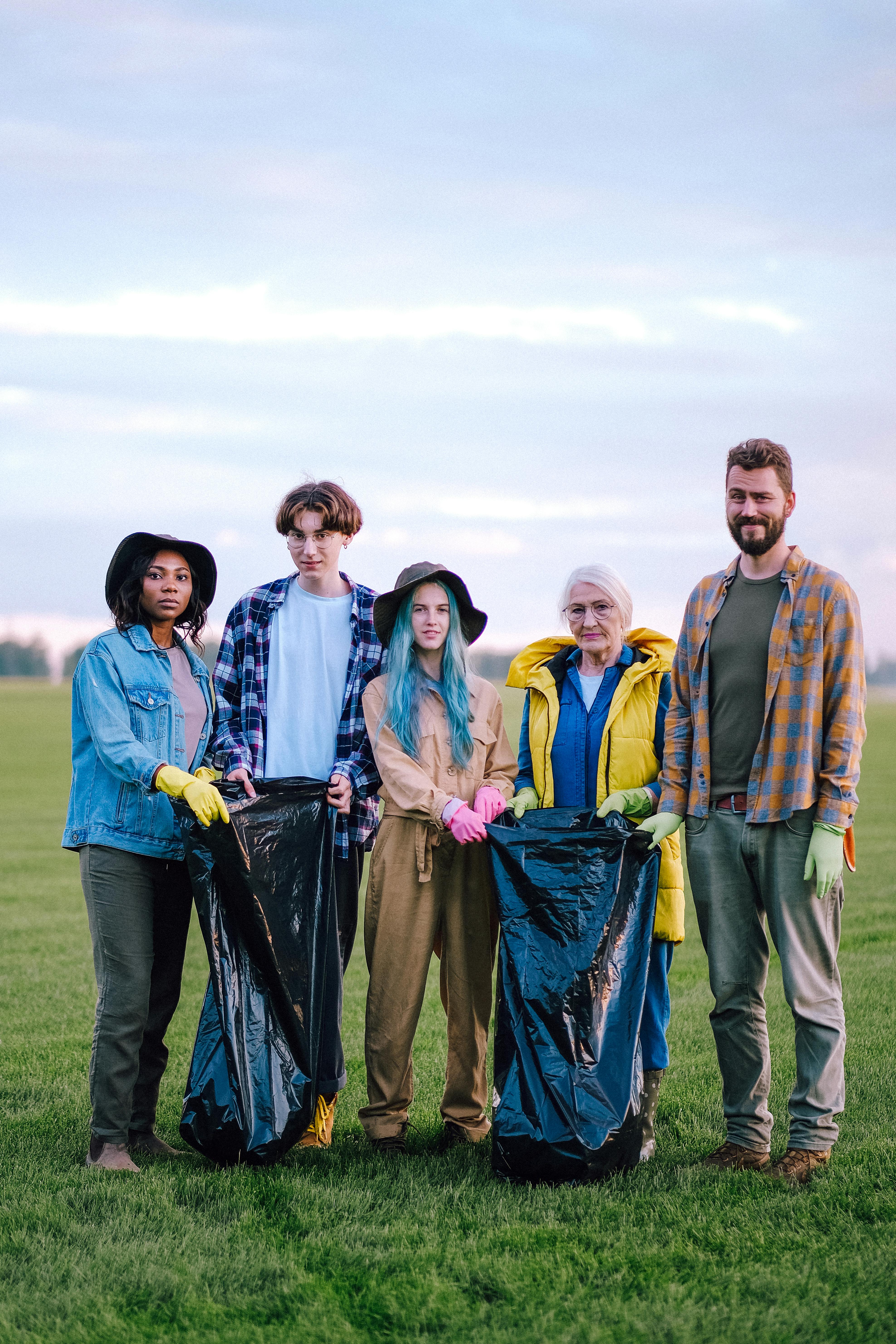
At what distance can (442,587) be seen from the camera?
3752 millimetres

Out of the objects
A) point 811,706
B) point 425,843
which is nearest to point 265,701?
point 425,843

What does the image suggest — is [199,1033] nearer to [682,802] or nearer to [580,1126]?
[580,1126]

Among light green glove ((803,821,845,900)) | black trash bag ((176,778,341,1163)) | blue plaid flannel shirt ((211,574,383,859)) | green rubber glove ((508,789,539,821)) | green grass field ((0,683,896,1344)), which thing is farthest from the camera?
blue plaid flannel shirt ((211,574,383,859))

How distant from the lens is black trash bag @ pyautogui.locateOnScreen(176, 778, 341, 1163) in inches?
132

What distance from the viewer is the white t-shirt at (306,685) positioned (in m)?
3.82

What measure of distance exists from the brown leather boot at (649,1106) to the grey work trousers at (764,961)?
0.67 feet

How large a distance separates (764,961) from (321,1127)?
1.50 m

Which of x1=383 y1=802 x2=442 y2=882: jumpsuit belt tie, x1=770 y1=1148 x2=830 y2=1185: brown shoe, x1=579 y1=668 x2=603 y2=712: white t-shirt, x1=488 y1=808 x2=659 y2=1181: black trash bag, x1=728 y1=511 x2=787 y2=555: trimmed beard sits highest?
x1=728 y1=511 x2=787 y2=555: trimmed beard

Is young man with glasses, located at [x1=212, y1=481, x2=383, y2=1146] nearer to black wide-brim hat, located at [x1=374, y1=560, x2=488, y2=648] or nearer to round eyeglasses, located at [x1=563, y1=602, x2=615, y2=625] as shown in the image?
black wide-brim hat, located at [x1=374, y1=560, x2=488, y2=648]

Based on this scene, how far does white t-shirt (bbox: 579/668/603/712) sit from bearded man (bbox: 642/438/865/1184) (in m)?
0.23

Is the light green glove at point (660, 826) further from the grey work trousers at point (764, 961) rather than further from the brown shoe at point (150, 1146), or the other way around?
the brown shoe at point (150, 1146)

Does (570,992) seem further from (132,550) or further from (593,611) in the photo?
(132,550)

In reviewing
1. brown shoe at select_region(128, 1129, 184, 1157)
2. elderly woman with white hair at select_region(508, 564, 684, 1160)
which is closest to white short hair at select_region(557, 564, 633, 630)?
elderly woman with white hair at select_region(508, 564, 684, 1160)

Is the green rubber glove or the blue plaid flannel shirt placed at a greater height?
the blue plaid flannel shirt
